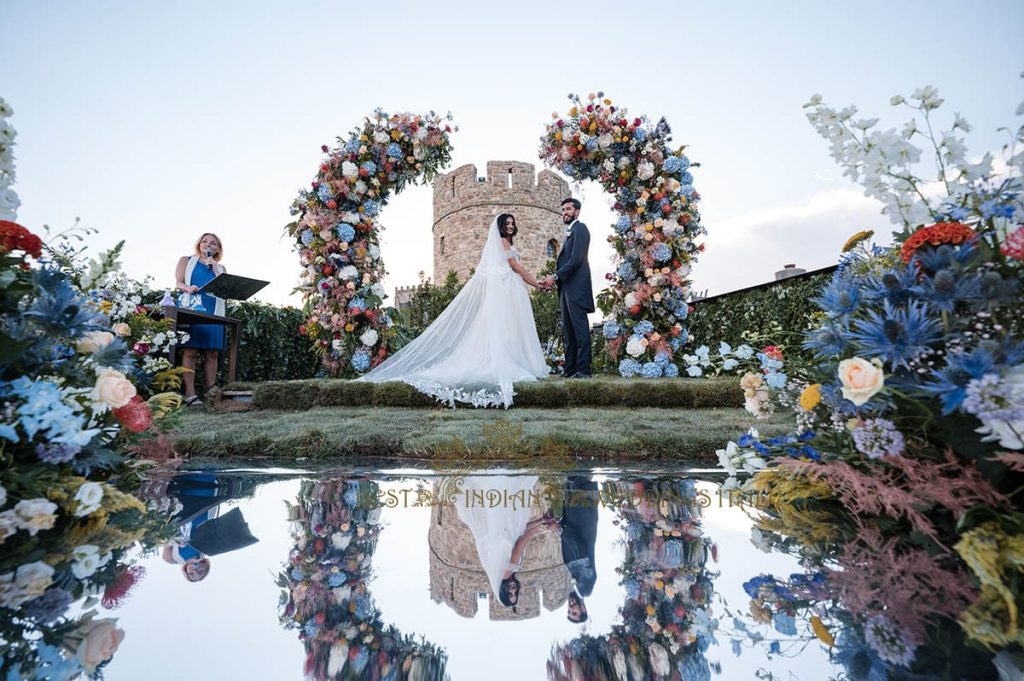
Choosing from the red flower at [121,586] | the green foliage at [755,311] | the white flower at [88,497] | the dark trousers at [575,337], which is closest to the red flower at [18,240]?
the white flower at [88,497]

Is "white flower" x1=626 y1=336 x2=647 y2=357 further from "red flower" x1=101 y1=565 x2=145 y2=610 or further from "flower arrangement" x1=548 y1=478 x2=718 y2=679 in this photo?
"red flower" x1=101 y1=565 x2=145 y2=610

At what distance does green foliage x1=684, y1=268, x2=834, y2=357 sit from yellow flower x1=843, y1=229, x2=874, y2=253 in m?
3.61

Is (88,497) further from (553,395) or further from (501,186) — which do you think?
(501,186)

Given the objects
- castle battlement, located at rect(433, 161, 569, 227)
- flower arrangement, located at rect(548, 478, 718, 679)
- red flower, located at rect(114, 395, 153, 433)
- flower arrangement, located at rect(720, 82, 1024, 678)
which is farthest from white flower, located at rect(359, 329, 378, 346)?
castle battlement, located at rect(433, 161, 569, 227)

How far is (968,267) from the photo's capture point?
125 centimetres

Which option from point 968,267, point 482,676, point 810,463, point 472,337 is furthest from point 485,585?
point 472,337

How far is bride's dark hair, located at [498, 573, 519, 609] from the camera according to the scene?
1164mm

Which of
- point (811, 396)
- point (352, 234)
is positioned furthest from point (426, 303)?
point (811, 396)

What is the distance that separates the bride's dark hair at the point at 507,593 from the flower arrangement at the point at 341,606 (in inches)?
10.0

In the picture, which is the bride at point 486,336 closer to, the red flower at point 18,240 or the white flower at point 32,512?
the red flower at point 18,240

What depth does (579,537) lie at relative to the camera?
161 centimetres

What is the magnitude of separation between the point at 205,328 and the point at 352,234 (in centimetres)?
239

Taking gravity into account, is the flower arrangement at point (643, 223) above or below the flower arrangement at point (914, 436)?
above

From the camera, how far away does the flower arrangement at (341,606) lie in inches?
34.8
